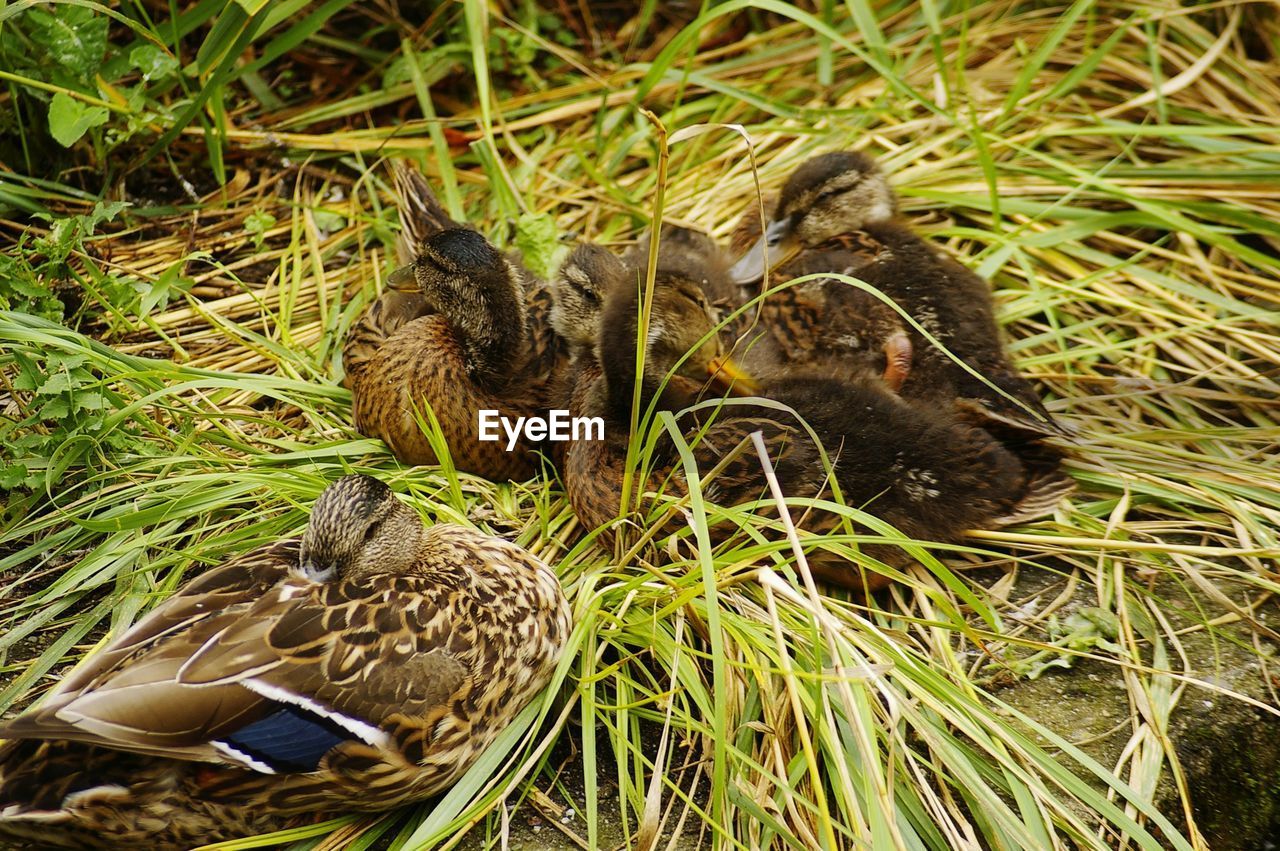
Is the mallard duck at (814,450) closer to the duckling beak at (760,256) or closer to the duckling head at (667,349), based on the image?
the duckling head at (667,349)

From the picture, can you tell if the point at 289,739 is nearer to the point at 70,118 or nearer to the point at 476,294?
the point at 476,294

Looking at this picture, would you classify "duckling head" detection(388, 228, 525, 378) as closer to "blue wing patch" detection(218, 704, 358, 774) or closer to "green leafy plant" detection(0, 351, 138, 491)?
"green leafy plant" detection(0, 351, 138, 491)

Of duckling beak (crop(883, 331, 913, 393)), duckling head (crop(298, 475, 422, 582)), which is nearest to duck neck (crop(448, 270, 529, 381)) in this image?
duckling head (crop(298, 475, 422, 582))

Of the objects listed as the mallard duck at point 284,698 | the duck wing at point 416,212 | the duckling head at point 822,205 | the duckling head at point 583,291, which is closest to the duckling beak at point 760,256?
the duckling head at point 822,205

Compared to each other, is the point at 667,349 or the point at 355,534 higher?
the point at 667,349

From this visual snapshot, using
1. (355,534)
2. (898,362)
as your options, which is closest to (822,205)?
(898,362)
